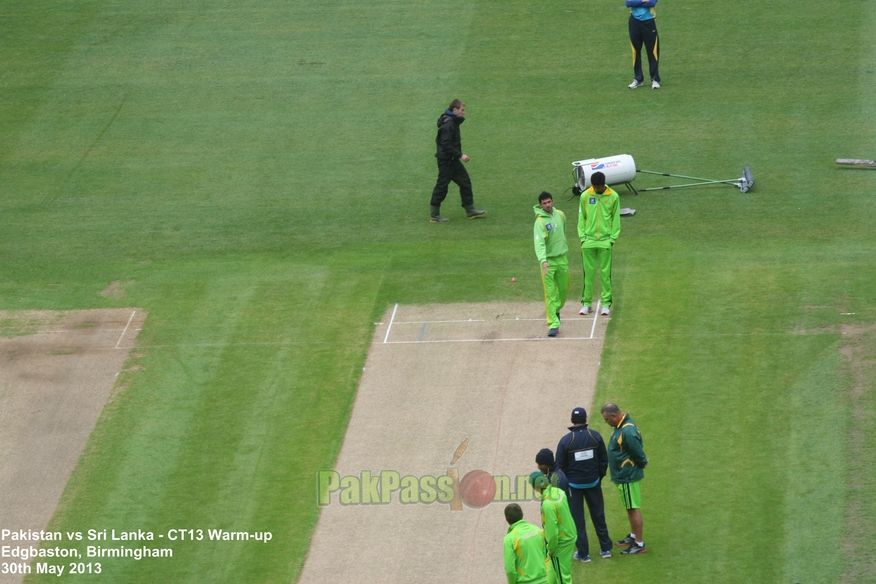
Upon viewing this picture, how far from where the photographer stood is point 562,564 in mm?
14281

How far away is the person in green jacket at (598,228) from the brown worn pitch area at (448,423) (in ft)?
2.36

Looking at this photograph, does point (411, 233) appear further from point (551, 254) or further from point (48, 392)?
point (48, 392)

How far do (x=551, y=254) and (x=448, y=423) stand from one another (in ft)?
9.32

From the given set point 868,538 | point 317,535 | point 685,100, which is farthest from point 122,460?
point 685,100

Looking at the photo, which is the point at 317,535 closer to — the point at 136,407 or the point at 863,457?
the point at 136,407

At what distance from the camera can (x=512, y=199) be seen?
2384 cm

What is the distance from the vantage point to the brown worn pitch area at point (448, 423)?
16.1 m

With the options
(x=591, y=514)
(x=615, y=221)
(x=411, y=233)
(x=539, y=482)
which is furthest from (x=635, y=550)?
(x=411, y=233)

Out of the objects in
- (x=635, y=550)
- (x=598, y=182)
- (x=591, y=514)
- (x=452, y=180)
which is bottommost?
(x=635, y=550)

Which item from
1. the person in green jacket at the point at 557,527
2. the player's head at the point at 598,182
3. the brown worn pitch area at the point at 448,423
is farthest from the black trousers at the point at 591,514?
the player's head at the point at 598,182

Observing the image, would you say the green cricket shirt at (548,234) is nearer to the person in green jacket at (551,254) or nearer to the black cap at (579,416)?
the person in green jacket at (551,254)

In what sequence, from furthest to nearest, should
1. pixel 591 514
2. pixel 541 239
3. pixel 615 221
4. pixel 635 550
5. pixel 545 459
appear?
1. pixel 615 221
2. pixel 541 239
3. pixel 635 550
4. pixel 591 514
5. pixel 545 459

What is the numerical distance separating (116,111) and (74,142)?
1.32m

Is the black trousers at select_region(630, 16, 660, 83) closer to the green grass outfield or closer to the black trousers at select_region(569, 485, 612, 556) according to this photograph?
the green grass outfield
